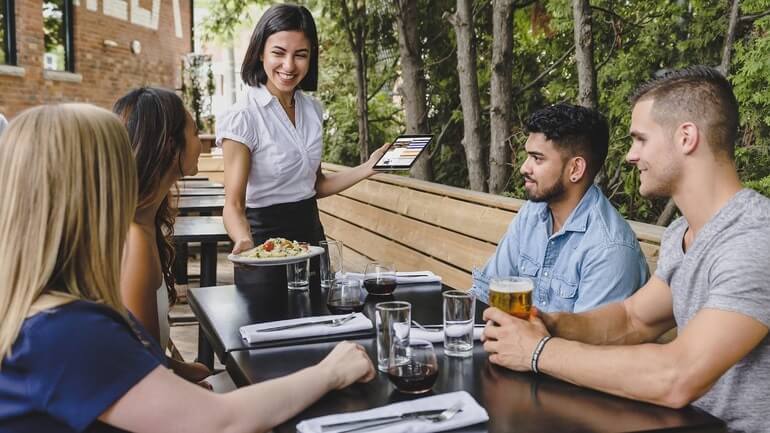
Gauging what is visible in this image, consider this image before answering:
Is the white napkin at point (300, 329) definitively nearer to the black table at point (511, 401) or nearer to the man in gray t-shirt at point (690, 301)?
the black table at point (511, 401)

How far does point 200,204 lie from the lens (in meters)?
5.52

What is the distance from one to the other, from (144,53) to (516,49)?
9.99 metres

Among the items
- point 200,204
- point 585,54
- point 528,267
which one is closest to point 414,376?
point 528,267

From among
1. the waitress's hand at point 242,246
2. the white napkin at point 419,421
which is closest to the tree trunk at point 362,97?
the waitress's hand at point 242,246

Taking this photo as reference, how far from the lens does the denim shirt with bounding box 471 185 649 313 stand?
231cm

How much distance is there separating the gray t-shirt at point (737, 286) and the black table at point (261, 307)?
26.0 inches

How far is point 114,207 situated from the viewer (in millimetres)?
1269

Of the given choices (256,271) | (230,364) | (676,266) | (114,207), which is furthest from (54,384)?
(256,271)

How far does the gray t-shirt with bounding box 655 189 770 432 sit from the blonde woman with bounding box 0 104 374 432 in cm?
103

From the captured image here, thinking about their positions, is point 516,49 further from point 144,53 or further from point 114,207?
point 144,53

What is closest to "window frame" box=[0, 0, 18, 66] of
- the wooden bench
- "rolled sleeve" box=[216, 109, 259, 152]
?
the wooden bench

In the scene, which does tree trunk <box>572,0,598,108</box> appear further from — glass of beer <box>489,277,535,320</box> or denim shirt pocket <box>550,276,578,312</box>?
glass of beer <box>489,277,535,320</box>

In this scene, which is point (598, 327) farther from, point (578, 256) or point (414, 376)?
point (414, 376)

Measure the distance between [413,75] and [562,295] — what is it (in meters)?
3.48
